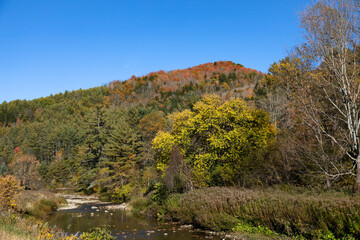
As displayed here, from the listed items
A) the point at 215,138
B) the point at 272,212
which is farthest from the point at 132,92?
the point at 272,212

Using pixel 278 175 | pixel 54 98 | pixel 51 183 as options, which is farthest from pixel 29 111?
pixel 278 175

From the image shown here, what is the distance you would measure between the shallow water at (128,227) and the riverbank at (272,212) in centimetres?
107

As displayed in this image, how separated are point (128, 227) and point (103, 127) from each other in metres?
37.9

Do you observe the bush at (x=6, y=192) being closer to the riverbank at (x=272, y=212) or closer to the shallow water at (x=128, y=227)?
the shallow water at (x=128, y=227)

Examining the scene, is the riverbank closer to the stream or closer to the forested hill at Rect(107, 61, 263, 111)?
the stream

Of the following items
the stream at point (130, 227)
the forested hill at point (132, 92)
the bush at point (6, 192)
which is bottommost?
the stream at point (130, 227)

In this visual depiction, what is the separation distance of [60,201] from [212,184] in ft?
59.5

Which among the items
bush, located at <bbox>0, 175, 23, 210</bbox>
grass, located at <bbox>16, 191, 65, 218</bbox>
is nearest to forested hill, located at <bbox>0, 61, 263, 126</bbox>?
grass, located at <bbox>16, 191, 65, 218</bbox>

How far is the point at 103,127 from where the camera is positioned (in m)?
54.4

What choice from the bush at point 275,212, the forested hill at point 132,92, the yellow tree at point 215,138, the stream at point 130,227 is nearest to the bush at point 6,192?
the stream at point 130,227

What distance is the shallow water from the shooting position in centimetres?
1587

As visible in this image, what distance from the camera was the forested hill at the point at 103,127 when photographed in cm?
4272

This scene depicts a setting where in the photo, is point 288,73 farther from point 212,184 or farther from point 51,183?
point 51,183

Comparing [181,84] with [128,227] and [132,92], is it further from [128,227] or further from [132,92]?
[128,227]
